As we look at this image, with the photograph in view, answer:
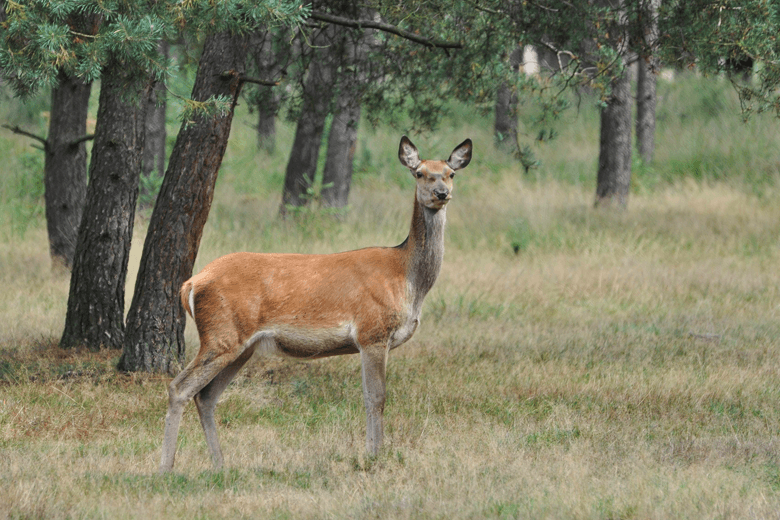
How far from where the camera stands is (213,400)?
6332 mm

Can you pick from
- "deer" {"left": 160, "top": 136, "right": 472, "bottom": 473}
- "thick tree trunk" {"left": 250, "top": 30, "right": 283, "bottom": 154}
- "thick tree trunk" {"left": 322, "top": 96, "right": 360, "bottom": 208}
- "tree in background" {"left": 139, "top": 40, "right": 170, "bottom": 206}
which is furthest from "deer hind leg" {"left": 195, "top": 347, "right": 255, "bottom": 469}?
"tree in background" {"left": 139, "top": 40, "right": 170, "bottom": 206}

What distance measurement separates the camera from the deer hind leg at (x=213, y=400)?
6211 mm

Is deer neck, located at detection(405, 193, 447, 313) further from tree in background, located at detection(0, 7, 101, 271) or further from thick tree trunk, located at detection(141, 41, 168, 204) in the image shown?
thick tree trunk, located at detection(141, 41, 168, 204)

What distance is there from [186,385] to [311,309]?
0.96m

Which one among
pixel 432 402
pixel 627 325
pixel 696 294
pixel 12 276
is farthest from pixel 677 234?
pixel 12 276

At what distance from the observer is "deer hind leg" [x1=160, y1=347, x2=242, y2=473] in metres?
5.98

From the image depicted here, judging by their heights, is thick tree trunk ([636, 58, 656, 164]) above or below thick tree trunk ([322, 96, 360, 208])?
above

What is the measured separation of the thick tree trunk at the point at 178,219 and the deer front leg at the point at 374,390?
8.44 feet

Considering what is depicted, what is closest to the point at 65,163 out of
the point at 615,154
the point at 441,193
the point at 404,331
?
the point at 404,331

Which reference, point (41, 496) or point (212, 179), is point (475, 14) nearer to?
point (212, 179)

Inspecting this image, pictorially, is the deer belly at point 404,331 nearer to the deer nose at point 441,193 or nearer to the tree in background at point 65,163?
the deer nose at point 441,193

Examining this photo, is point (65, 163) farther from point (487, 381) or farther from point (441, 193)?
point (441, 193)

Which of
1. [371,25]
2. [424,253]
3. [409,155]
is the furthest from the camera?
[371,25]

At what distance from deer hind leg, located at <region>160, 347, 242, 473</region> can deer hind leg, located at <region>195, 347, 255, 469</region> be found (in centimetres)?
29
